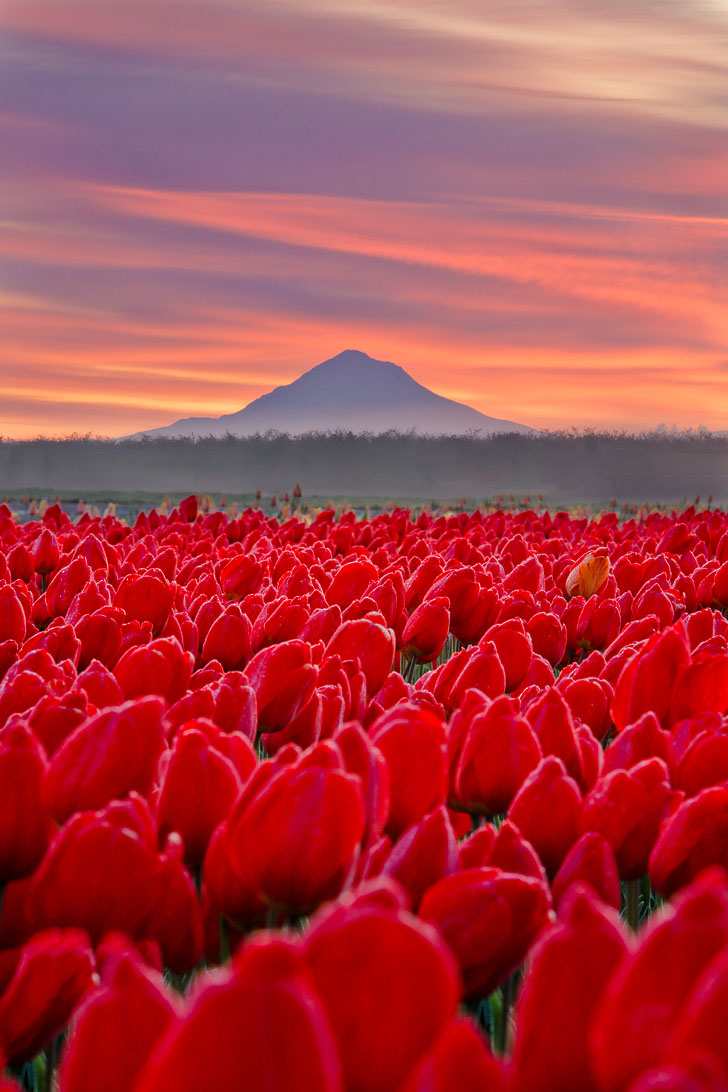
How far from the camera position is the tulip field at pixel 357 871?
66cm

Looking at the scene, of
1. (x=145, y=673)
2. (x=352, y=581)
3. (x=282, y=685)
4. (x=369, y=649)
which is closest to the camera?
(x=282, y=685)

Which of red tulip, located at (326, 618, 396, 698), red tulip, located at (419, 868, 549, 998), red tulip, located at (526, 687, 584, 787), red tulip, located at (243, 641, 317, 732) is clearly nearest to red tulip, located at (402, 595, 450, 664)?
red tulip, located at (326, 618, 396, 698)

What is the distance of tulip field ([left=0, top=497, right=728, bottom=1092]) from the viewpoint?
0.66 m

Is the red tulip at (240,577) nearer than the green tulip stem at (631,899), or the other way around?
the green tulip stem at (631,899)

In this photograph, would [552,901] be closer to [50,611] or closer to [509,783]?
[509,783]

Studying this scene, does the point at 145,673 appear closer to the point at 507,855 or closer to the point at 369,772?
the point at 369,772

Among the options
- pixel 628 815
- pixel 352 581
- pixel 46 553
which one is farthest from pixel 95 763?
pixel 46 553

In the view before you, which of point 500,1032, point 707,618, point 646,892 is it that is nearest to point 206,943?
point 500,1032

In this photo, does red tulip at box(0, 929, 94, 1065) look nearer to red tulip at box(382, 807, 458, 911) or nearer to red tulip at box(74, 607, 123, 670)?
red tulip at box(382, 807, 458, 911)

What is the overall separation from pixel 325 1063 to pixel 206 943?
0.60 m

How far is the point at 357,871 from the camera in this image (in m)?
1.11

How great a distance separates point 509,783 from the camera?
140cm

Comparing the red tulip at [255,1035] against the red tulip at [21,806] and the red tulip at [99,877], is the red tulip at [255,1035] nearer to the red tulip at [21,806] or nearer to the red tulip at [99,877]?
the red tulip at [99,877]

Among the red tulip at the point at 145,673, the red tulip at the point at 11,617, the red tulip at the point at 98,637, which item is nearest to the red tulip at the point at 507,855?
the red tulip at the point at 145,673
